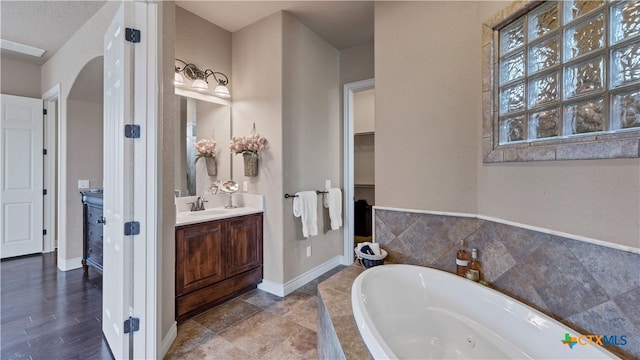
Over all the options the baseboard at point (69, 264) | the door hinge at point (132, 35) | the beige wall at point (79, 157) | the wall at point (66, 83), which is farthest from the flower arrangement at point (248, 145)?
the baseboard at point (69, 264)

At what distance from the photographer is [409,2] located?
2.05 m

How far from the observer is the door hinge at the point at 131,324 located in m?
1.60

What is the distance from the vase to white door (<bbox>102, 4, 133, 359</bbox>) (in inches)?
43.2

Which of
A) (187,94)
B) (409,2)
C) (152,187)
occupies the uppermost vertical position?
(409,2)

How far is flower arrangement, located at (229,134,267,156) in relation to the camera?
2750 mm

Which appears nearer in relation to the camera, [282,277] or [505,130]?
[505,130]

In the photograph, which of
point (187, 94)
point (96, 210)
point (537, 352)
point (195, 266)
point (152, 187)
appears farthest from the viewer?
point (96, 210)

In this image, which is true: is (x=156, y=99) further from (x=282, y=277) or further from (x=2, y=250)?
(x=2, y=250)

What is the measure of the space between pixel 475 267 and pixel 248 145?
2.23 metres

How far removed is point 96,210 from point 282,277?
84.3 inches

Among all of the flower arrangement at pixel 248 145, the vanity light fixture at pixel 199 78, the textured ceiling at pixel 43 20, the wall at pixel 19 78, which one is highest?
the textured ceiling at pixel 43 20

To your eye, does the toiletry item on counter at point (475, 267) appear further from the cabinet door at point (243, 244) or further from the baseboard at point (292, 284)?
the cabinet door at point (243, 244)

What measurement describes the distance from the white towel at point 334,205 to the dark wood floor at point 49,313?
89.1 inches

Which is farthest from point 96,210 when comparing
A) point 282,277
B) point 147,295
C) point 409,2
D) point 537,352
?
point 537,352
